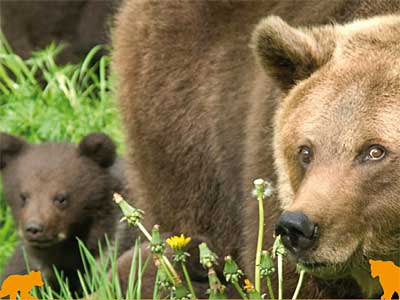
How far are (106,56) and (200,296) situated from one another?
429 centimetres

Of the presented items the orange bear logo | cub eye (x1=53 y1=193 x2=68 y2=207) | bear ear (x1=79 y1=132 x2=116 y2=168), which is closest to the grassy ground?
bear ear (x1=79 y1=132 x2=116 y2=168)

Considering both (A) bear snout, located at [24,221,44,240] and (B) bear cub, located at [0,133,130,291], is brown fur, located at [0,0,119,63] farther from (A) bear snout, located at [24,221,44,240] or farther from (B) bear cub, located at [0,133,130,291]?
(A) bear snout, located at [24,221,44,240]

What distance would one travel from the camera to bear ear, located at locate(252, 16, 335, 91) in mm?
5910

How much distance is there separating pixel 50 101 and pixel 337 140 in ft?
17.9

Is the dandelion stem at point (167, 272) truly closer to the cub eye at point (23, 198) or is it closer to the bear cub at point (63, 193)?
the bear cub at point (63, 193)

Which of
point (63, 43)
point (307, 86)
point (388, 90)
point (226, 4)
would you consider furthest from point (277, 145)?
point (63, 43)

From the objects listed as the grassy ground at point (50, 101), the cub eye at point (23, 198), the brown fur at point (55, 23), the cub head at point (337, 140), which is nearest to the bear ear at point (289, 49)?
the cub head at point (337, 140)

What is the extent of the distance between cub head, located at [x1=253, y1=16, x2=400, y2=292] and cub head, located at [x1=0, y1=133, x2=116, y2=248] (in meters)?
2.61

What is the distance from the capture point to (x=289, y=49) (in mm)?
5910

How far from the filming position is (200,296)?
288 inches

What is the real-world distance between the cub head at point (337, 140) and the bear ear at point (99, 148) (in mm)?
2687

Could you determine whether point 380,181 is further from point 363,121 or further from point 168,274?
point 168,274

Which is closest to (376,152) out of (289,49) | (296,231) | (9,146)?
(296,231)

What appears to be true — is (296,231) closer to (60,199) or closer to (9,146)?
(60,199)
